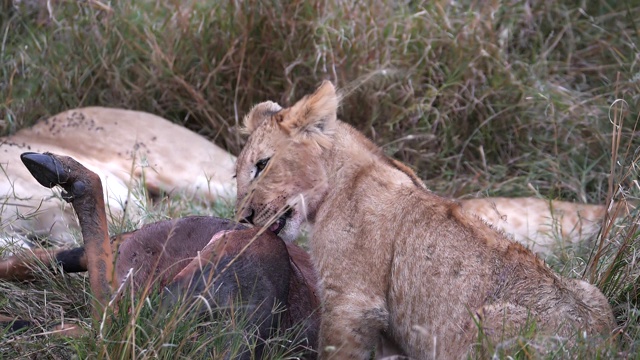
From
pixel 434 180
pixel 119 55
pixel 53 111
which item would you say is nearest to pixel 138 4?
pixel 119 55

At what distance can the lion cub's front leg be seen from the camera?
9.59ft

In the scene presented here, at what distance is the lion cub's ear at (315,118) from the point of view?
336cm

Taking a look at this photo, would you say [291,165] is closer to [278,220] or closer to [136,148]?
[278,220]

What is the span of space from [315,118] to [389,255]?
0.64 metres

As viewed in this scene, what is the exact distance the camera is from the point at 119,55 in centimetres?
570

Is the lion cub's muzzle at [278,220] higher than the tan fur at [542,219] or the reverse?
higher

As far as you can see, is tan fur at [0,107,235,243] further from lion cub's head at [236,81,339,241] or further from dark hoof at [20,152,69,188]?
dark hoof at [20,152,69,188]

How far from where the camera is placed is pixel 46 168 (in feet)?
10.1

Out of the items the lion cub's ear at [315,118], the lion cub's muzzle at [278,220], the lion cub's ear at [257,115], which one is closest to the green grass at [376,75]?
the lion cub's ear at [257,115]

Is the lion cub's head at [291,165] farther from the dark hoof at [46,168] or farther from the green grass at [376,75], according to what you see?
the green grass at [376,75]

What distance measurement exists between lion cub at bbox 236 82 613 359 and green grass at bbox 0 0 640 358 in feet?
5.97

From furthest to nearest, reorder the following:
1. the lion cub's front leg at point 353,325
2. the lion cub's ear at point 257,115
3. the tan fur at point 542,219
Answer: the tan fur at point 542,219 → the lion cub's ear at point 257,115 → the lion cub's front leg at point 353,325

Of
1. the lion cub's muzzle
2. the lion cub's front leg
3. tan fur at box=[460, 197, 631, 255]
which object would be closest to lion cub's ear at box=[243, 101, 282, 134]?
the lion cub's muzzle

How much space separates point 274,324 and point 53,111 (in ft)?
10.5
